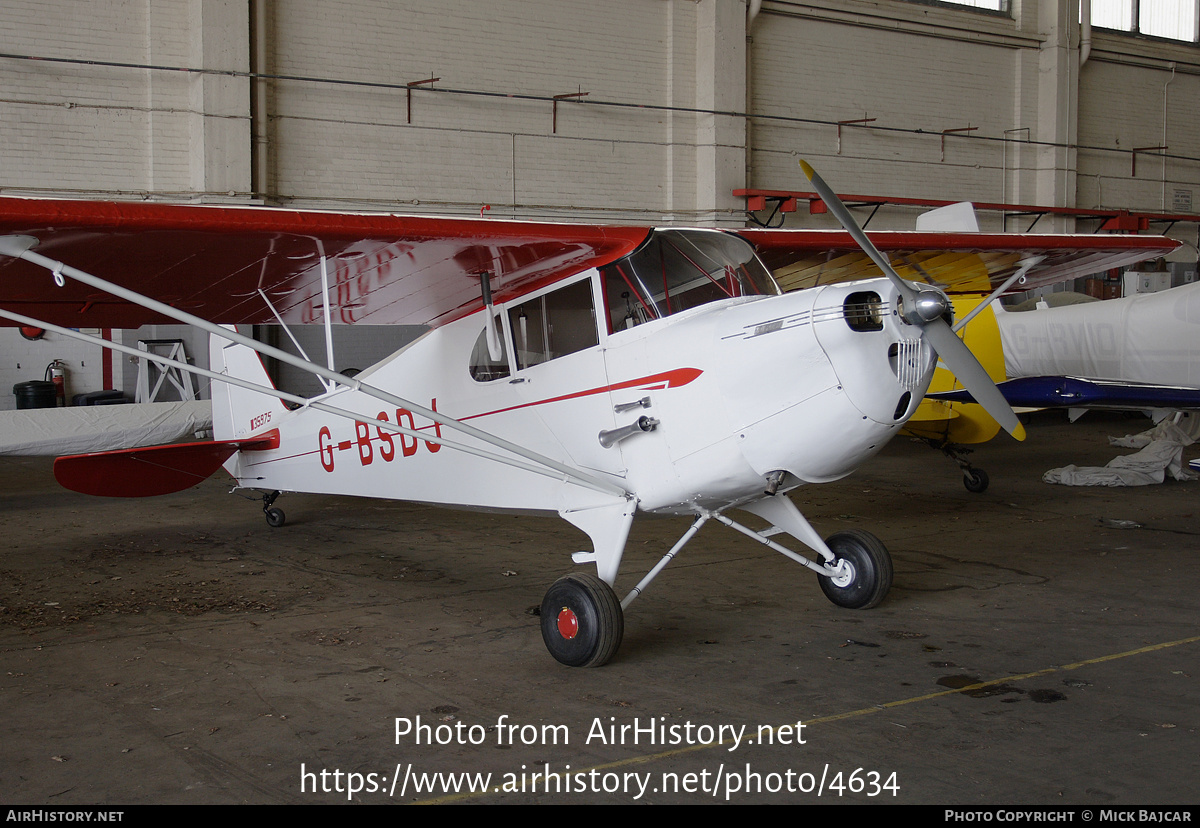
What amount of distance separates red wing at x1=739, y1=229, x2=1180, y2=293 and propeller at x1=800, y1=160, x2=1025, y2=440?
1704mm

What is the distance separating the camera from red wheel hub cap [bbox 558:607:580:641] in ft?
15.3

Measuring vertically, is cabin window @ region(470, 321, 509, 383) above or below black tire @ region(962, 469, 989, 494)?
above

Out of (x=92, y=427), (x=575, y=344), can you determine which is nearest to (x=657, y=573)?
(x=575, y=344)

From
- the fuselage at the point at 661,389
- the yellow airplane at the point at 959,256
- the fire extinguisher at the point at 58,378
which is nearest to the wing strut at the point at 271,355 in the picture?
the fuselage at the point at 661,389

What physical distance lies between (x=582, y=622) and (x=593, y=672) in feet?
0.77

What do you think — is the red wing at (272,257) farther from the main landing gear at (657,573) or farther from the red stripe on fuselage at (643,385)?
the main landing gear at (657,573)

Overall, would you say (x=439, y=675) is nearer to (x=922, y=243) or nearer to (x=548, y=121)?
(x=922, y=243)

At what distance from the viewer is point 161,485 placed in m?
7.50

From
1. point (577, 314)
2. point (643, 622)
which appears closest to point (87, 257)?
point (577, 314)

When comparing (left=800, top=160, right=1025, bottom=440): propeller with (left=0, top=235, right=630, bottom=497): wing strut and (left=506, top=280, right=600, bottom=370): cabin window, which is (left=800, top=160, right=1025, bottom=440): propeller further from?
(left=0, top=235, right=630, bottom=497): wing strut

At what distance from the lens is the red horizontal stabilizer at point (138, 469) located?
7141 mm

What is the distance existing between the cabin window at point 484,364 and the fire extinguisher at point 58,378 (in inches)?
451

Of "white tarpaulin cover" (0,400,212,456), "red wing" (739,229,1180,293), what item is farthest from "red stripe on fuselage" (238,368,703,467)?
"white tarpaulin cover" (0,400,212,456)

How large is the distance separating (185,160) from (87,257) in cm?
1042
